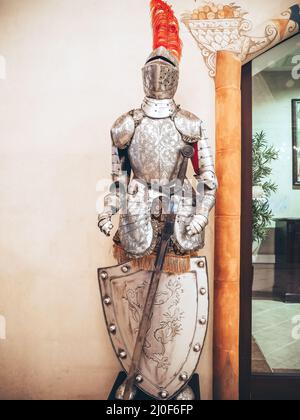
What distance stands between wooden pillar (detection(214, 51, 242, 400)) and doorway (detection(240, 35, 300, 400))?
0.64ft

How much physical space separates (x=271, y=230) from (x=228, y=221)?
1.47ft

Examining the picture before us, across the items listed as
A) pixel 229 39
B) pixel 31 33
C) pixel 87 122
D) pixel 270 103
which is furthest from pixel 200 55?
pixel 31 33

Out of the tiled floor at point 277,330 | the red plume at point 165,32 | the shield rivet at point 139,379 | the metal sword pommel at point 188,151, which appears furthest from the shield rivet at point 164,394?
the red plume at point 165,32

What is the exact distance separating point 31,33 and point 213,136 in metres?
1.29

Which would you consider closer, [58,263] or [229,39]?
[229,39]

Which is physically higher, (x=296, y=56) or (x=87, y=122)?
(x=296, y=56)

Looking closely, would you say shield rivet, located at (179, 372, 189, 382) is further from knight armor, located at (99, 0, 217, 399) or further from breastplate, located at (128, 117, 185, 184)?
breastplate, located at (128, 117, 185, 184)

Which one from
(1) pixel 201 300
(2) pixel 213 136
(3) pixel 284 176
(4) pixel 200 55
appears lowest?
(1) pixel 201 300

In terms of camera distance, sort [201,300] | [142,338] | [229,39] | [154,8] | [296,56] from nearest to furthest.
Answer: [142,338], [201,300], [154,8], [229,39], [296,56]

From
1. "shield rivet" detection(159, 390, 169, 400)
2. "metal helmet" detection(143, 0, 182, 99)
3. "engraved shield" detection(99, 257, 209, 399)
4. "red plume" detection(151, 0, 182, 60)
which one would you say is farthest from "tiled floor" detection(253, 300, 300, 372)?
"red plume" detection(151, 0, 182, 60)

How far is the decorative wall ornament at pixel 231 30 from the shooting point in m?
1.79

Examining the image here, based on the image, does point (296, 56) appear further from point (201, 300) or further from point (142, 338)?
point (142, 338)

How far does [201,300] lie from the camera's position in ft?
5.23

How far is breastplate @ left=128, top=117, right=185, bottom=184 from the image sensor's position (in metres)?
1.51
